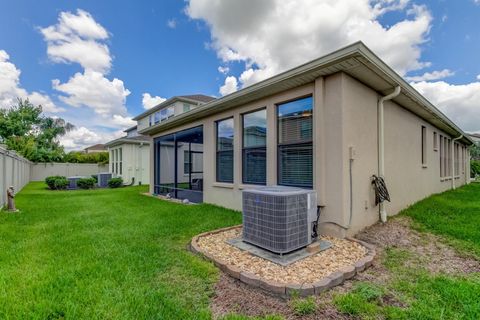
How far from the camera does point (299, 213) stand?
11.2ft

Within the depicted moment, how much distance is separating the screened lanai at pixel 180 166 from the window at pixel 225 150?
4.08ft

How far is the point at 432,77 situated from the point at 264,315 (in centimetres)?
1538

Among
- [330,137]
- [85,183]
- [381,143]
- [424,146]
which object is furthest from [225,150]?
[85,183]

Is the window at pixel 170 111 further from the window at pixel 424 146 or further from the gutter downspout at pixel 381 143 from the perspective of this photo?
the gutter downspout at pixel 381 143

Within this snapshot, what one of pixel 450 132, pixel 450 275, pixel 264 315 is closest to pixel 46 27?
pixel 264 315

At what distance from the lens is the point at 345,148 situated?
4.18 metres

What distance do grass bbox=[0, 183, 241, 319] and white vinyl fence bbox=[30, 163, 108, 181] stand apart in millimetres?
18793

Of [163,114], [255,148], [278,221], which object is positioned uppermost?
[163,114]

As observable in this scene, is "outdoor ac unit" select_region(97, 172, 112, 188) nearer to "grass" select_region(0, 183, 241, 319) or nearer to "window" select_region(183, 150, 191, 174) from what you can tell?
"window" select_region(183, 150, 191, 174)

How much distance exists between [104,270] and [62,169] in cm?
2327

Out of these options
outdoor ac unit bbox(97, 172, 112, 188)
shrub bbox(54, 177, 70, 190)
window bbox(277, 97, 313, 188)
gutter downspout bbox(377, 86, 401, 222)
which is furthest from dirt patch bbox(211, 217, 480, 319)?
outdoor ac unit bbox(97, 172, 112, 188)

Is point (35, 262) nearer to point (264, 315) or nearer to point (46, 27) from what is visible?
point (264, 315)

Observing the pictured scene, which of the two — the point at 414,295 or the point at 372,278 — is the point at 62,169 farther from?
the point at 414,295

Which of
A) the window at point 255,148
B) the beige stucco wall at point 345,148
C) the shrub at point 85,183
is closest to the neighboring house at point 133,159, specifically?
the shrub at point 85,183
